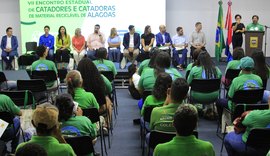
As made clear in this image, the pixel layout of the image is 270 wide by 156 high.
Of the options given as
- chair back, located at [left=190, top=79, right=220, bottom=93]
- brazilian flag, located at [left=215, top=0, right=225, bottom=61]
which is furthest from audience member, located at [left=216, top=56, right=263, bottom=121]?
brazilian flag, located at [left=215, top=0, right=225, bottom=61]

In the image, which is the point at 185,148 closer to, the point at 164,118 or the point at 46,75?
the point at 164,118

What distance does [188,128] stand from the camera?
2.55 m

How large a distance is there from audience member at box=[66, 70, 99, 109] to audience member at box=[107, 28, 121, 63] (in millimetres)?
7250

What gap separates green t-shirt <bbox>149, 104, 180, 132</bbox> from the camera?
11.2 feet

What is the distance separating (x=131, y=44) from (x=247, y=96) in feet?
22.9

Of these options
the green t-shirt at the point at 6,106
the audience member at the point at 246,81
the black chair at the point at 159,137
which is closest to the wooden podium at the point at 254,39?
the audience member at the point at 246,81

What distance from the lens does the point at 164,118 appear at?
3.45 m

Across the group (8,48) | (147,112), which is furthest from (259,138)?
(8,48)

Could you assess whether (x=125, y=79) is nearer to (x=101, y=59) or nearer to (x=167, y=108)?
(x=101, y=59)

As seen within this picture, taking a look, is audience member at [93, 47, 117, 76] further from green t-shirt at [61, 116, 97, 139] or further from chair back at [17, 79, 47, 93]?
green t-shirt at [61, 116, 97, 139]

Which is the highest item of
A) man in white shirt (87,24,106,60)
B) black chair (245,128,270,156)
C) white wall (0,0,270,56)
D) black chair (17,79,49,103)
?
white wall (0,0,270,56)

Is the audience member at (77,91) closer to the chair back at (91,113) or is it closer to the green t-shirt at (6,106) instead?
the chair back at (91,113)

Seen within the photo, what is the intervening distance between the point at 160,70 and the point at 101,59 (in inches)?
82.2

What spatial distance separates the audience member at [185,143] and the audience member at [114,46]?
890 cm
